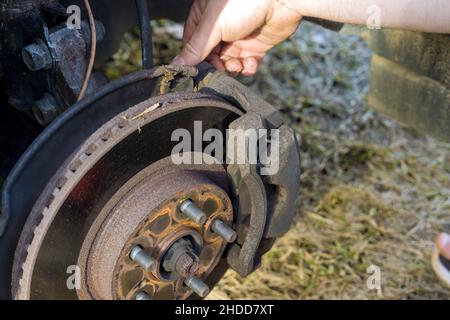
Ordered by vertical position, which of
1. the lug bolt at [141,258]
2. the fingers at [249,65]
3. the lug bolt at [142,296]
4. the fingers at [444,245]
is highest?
the fingers at [249,65]

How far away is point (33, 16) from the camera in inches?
43.1

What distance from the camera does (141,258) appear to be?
1.00m

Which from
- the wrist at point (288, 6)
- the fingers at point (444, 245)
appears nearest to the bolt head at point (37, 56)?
the wrist at point (288, 6)

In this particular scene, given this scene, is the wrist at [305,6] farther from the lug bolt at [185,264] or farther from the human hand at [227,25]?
the lug bolt at [185,264]

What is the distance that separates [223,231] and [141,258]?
Answer: 0.15 meters

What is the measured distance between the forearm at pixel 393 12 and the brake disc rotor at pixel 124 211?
0.33 m

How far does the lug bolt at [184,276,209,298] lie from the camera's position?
107 cm

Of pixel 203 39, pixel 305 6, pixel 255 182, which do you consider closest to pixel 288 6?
pixel 305 6

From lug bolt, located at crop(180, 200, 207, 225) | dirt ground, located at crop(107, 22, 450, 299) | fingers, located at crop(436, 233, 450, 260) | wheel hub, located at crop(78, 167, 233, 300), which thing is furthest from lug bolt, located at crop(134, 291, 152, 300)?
fingers, located at crop(436, 233, 450, 260)

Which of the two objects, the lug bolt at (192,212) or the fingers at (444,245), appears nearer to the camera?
the lug bolt at (192,212)

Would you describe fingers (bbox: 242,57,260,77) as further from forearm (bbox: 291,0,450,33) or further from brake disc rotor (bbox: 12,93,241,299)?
A: brake disc rotor (bbox: 12,93,241,299)

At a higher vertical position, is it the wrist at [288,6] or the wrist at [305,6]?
the wrist at [288,6]

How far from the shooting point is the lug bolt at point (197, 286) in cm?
107
